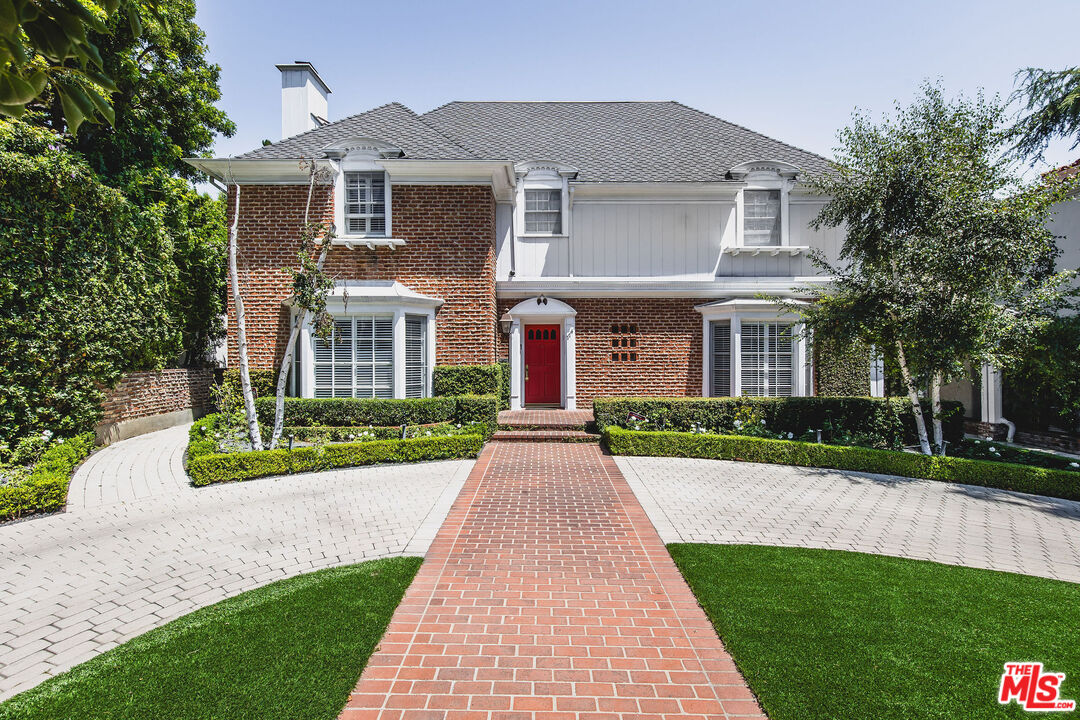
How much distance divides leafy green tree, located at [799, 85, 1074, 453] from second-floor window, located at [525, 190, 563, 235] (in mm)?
6861

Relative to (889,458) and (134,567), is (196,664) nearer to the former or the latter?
(134,567)

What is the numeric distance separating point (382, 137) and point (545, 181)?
172 inches

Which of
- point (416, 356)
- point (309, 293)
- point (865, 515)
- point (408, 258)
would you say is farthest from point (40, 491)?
point (865, 515)

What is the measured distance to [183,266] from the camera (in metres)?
16.4

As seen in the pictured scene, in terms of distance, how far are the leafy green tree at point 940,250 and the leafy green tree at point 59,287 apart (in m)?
14.5

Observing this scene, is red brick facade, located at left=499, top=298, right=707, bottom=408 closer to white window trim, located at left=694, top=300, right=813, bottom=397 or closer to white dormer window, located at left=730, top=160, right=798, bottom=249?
white window trim, located at left=694, top=300, right=813, bottom=397

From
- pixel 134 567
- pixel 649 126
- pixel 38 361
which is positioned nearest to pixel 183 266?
pixel 38 361

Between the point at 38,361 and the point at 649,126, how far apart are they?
1686 centimetres

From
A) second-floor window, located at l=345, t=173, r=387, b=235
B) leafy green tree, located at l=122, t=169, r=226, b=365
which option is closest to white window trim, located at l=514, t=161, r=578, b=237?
second-floor window, located at l=345, t=173, r=387, b=235

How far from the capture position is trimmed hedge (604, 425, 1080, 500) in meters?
8.39

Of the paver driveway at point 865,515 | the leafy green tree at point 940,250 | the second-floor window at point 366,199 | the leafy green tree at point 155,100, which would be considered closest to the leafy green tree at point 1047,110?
the leafy green tree at point 940,250

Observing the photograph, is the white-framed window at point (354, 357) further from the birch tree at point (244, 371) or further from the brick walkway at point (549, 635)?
the brick walkway at point (549, 635)

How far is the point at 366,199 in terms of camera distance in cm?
1291

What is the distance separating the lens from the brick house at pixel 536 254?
12547mm
